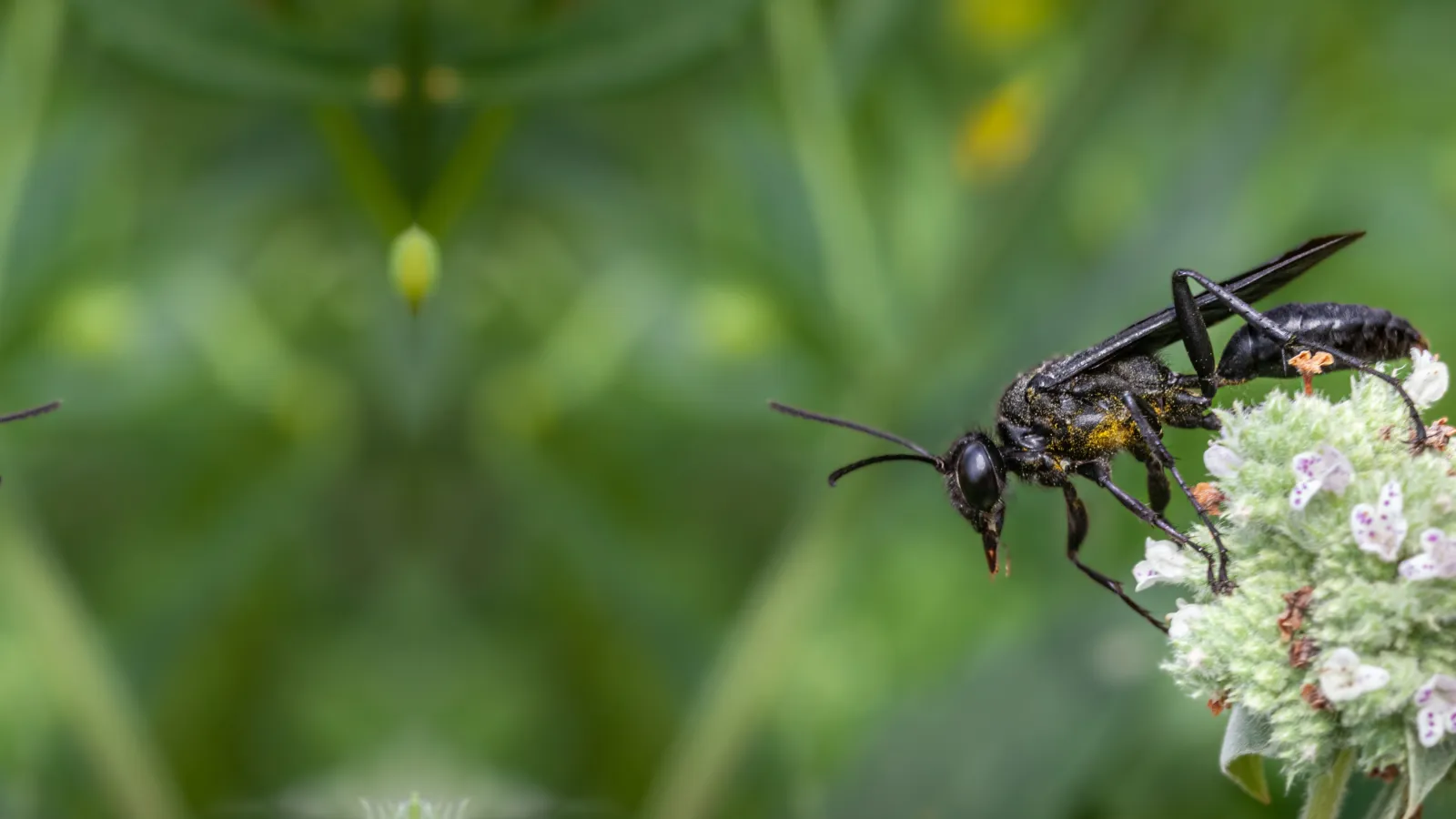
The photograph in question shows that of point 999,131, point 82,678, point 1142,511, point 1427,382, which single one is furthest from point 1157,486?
point 82,678

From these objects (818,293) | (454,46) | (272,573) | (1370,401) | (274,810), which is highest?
(454,46)

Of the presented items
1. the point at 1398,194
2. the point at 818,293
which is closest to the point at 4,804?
the point at 818,293

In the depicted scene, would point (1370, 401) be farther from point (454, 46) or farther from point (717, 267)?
point (717, 267)

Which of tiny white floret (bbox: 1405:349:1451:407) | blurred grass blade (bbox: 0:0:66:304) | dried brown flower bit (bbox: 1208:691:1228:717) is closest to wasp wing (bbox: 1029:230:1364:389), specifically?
tiny white floret (bbox: 1405:349:1451:407)

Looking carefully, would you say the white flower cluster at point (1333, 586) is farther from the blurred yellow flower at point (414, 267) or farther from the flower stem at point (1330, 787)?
the blurred yellow flower at point (414, 267)

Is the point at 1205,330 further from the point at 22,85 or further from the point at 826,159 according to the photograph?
the point at 22,85

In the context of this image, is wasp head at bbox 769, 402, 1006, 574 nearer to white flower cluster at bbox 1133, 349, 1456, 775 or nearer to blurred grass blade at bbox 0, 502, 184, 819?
white flower cluster at bbox 1133, 349, 1456, 775
